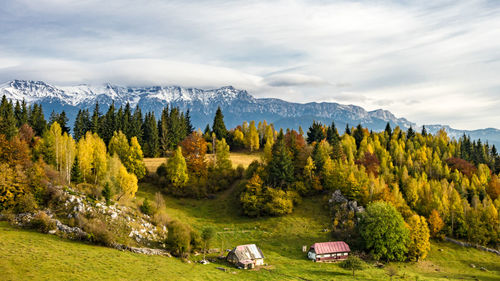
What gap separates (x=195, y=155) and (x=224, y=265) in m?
52.2

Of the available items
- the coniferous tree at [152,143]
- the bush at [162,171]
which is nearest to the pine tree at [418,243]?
the bush at [162,171]

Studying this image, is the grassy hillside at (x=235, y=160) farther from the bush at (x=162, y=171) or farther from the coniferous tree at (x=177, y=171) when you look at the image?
the coniferous tree at (x=177, y=171)

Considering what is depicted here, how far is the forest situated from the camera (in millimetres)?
73875

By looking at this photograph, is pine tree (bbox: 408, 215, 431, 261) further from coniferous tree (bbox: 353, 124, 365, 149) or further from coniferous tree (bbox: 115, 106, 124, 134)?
coniferous tree (bbox: 115, 106, 124, 134)

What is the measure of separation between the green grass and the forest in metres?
4.25

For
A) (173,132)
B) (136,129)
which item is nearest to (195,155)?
(173,132)

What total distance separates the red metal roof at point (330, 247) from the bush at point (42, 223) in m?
52.0

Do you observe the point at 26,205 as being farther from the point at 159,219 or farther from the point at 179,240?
the point at 179,240

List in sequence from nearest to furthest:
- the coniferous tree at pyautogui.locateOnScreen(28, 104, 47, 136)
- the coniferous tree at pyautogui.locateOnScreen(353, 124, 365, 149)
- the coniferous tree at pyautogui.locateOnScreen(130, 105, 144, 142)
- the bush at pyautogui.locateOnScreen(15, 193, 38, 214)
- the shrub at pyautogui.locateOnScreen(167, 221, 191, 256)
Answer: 1. the shrub at pyautogui.locateOnScreen(167, 221, 191, 256)
2. the bush at pyautogui.locateOnScreen(15, 193, 38, 214)
3. the coniferous tree at pyautogui.locateOnScreen(28, 104, 47, 136)
4. the coniferous tree at pyautogui.locateOnScreen(130, 105, 144, 142)
5. the coniferous tree at pyautogui.locateOnScreen(353, 124, 365, 149)

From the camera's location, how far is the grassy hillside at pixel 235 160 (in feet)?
364

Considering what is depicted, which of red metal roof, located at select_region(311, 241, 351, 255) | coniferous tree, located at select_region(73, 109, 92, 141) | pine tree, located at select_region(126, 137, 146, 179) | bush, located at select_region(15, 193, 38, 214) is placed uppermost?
coniferous tree, located at select_region(73, 109, 92, 141)

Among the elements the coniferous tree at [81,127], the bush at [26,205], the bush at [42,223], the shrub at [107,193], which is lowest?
the bush at [42,223]

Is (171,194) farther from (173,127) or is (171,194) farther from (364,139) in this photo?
(364,139)

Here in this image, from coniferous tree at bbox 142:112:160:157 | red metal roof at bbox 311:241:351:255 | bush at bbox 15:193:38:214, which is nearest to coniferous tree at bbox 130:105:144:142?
coniferous tree at bbox 142:112:160:157
